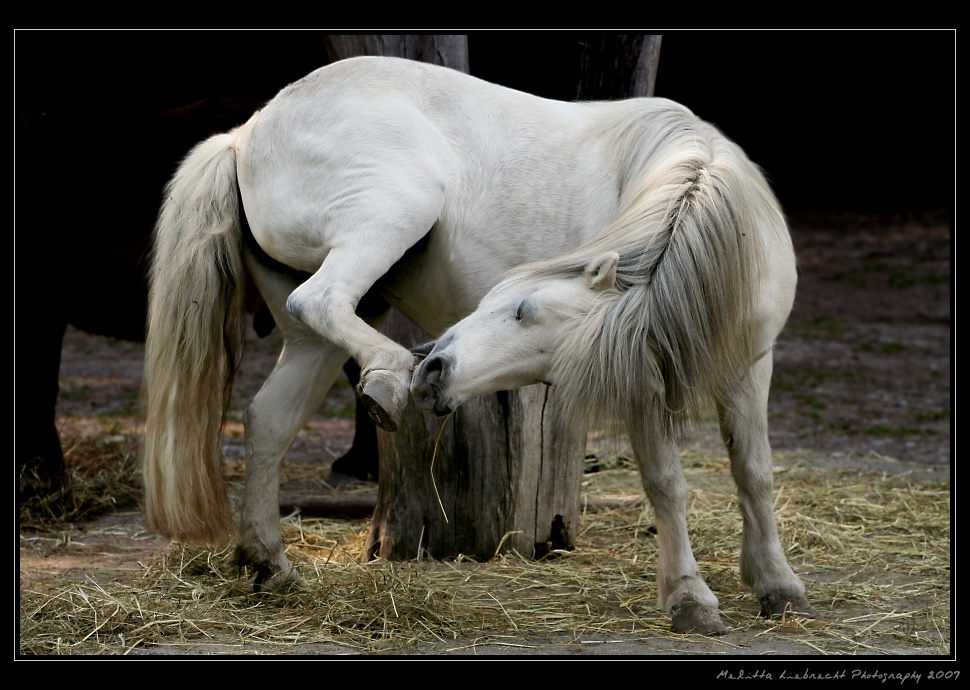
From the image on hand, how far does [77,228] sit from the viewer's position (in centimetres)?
483

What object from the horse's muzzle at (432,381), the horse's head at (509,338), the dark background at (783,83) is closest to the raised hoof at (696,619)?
the horse's head at (509,338)

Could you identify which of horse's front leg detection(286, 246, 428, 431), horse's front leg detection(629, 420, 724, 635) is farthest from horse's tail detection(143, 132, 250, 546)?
horse's front leg detection(629, 420, 724, 635)

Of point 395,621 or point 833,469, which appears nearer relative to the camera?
point 395,621

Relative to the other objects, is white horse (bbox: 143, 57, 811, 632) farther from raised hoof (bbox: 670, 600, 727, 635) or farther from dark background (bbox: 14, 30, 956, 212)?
dark background (bbox: 14, 30, 956, 212)

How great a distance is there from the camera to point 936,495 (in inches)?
186

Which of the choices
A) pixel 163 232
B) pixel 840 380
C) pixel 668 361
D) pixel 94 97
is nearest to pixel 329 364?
pixel 163 232

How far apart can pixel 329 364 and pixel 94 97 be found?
268 centimetres

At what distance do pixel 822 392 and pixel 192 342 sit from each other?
518 centimetres

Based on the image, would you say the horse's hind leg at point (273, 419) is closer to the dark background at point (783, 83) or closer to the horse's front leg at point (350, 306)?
the horse's front leg at point (350, 306)

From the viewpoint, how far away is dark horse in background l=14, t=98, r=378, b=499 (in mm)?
4719

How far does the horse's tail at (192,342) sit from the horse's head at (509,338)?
894mm

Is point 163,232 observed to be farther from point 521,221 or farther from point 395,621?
point 395,621

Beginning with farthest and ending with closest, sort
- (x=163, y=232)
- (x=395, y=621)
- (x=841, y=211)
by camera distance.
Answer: (x=841, y=211) < (x=163, y=232) < (x=395, y=621)

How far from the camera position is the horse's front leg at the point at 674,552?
9.69 ft
